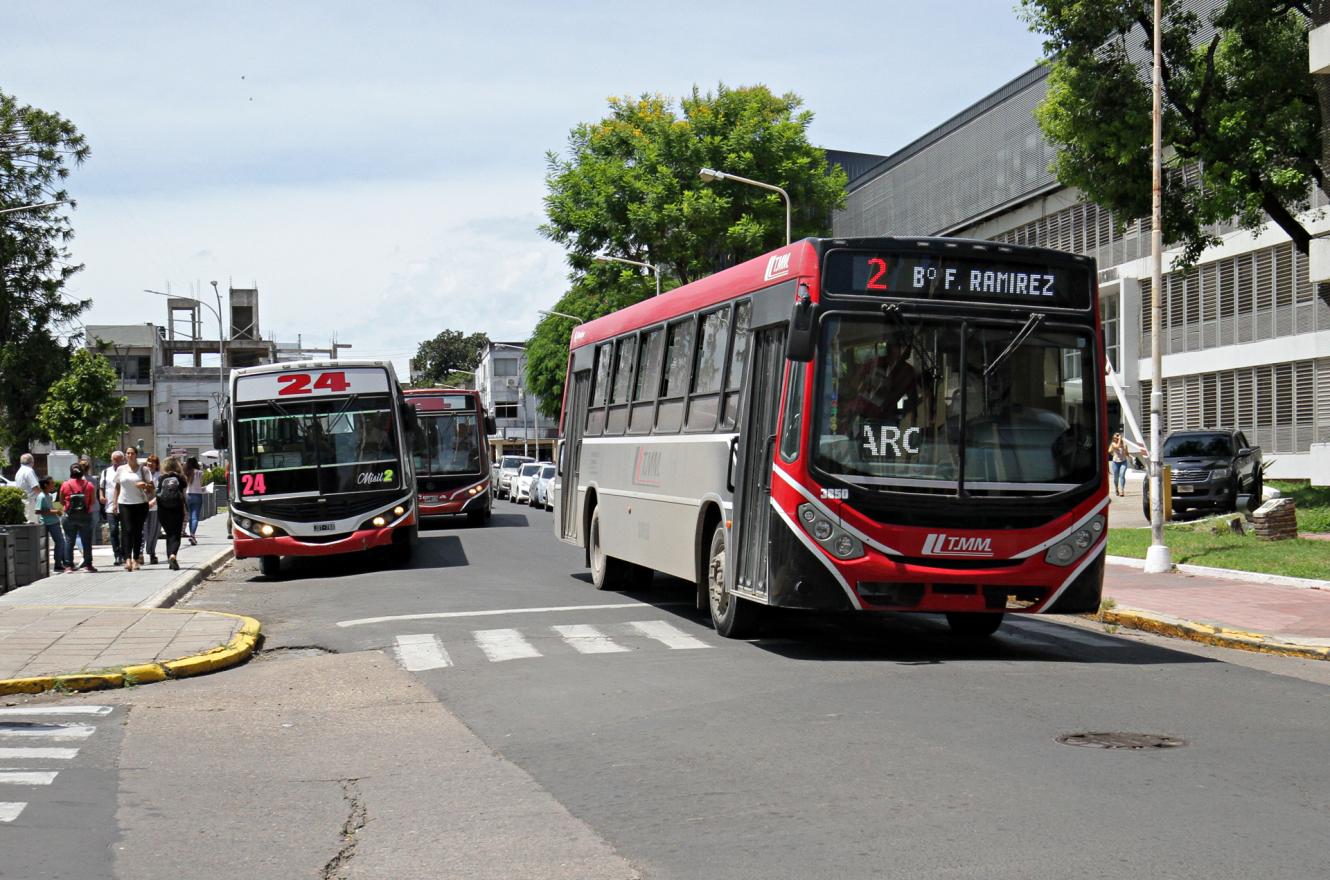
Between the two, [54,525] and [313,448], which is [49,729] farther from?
[54,525]

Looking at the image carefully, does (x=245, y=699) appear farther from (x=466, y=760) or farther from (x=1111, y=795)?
(x=1111, y=795)

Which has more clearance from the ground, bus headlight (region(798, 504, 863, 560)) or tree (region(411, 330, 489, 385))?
tree (region(411, 330, 489, 385))

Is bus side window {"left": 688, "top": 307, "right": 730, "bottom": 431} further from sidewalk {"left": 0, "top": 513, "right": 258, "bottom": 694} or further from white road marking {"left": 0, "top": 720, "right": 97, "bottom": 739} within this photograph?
white road marking {"left": 0, "top": 720, "right": 97, "bottom": 739}

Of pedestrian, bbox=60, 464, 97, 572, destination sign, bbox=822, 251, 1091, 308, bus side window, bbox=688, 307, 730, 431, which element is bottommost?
pedestrian, bbox=60, 464, 97, 572

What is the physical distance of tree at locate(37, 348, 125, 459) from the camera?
5681 cm

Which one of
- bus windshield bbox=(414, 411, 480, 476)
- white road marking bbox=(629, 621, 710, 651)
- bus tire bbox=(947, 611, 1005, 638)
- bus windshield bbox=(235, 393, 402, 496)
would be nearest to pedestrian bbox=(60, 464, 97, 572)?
bus windshield bbox=(235, 393, 402, 496)

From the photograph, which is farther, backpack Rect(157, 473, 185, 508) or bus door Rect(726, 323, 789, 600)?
backpack Rect(157, 473, 185, 508)

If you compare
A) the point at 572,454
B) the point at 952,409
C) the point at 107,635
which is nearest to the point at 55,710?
the point at 107,635

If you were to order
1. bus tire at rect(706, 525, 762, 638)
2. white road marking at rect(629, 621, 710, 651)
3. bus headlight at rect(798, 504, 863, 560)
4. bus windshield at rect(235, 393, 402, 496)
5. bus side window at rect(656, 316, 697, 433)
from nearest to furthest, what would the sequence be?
bus headlight at rect(798, 504, 863, 560), white road marking at rect(629, 621, 710, 651), bus tire at rect(706, 525, 762, 638), bus side window at rect(656, 316, 697, 433), bus windshield at rect(235, 393, 402, 496)

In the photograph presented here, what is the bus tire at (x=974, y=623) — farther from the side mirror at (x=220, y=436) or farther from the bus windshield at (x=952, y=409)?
the side mirror at (x=220, y=436)

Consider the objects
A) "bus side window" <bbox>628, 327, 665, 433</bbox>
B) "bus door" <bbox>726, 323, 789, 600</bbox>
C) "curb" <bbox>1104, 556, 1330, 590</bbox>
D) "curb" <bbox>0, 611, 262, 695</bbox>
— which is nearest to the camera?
"curb" <bbox>0, 611, 262, 695</bbox>

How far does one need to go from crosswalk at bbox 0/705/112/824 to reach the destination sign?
6.19m

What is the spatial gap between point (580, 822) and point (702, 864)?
929 mm

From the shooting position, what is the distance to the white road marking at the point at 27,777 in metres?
7.49
